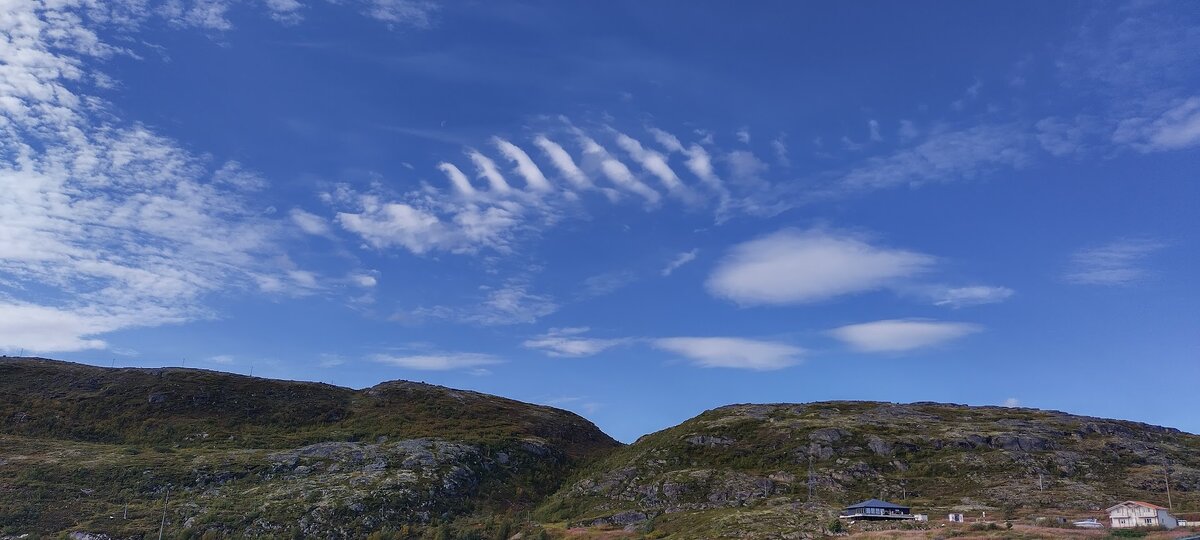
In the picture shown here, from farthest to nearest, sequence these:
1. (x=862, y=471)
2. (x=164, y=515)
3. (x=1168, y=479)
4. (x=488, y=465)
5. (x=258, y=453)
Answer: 1. (x=488, y=465)
2. (x=258, y=453)
3. (x=862, y=471)
4. (x=1168, y=479)
5. (x=164, y=515)

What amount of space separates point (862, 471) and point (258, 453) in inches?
3691

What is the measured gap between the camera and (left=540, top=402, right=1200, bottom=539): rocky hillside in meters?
90.7

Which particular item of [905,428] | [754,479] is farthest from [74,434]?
[905,428]

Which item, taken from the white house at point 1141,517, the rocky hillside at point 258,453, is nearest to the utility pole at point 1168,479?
the white house at point 1141,517

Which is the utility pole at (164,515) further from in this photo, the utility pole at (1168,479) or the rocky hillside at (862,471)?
the utility pole at (1168,479)

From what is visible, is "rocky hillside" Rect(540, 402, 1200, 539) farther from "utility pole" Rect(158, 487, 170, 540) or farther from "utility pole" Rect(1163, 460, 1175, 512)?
"utility pole" Rect(158, 487, 170, 540)

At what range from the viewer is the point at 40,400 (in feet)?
441

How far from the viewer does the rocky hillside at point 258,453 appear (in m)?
87.6

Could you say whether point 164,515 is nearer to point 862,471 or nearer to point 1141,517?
point 862,471

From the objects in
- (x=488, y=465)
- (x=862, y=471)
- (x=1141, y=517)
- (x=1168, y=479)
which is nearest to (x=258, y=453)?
(x=488, y=465)

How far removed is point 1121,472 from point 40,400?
607 feet

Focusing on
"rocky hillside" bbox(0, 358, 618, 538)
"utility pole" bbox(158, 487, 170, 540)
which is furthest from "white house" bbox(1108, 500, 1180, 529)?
"utility pole" bbox(158, 487, 170, 540)

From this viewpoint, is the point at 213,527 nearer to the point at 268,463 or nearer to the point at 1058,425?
the point at 268,463

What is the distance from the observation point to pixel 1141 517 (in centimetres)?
6969
